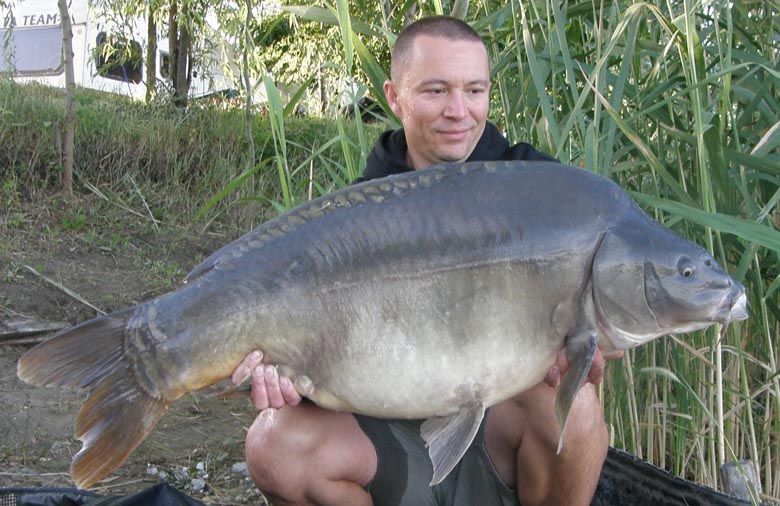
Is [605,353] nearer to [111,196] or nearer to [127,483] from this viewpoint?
[127,483]

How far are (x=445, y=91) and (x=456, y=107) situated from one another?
0.07m

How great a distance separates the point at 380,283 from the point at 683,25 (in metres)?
0.97

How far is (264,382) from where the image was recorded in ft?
5.70

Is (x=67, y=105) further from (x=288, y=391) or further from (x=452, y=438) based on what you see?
(x=452, y=438)

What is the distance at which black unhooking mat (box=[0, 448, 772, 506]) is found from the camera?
201cm

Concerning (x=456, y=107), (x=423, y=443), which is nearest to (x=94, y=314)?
(x=423, y=443)

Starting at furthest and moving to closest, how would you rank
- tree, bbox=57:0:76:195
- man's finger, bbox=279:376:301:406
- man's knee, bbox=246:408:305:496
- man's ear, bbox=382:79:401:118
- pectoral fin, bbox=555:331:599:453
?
1. tree, bbox=57:0:76:195
2. man's ear, bbox=382:79:401:118
3. man's knee, bbox=246:408:305:496
4. man's finger, bbox=279:376:301:406
5. pectoral fin, bbox=555:331:599:453

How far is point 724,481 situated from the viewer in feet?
6.85

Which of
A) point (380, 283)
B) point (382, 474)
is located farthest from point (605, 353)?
point (382, 474)

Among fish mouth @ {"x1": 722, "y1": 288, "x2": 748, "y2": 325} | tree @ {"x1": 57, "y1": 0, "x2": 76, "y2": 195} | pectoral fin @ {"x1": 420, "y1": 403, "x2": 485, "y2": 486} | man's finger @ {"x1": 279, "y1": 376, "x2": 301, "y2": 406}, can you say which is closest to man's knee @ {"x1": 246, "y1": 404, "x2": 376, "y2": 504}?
man's finger @ {"x1": 279, "y1": 376, "x2": 301, "y2": 406}

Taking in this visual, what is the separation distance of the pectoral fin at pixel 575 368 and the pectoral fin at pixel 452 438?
0.15 metres

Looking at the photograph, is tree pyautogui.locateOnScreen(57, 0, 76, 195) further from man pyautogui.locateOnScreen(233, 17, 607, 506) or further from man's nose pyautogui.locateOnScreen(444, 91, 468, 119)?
man's nose pyautogui.locateOnScreen(444, 91, 468, 119)

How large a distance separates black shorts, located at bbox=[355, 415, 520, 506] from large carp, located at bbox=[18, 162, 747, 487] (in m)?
0.38

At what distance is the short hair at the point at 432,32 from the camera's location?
2199 millimetres
